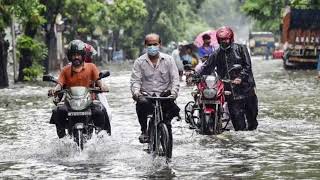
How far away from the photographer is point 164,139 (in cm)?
1100

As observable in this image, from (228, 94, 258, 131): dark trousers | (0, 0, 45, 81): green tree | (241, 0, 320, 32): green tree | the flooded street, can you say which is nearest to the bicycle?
the flooded street

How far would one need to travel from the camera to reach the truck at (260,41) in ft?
276

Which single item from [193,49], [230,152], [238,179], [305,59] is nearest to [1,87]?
[193,49]

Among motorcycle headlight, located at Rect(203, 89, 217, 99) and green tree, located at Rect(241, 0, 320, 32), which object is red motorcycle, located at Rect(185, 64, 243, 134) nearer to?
motorcycle headlight, located at Rect(203, 89, 217, 99)

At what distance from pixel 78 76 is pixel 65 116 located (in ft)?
2.18

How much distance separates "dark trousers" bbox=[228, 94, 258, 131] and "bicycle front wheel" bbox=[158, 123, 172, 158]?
3.26m

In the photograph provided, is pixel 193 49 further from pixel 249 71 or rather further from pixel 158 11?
pixel 158 11

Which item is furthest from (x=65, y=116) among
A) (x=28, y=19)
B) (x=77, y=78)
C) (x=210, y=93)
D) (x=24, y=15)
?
(x=28, y=19)

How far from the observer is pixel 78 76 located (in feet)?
39.4

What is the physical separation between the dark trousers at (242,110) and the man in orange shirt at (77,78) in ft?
9.49

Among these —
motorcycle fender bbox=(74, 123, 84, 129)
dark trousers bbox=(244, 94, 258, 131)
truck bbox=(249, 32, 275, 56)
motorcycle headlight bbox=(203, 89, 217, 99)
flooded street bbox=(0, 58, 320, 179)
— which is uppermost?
motorcycle headlight bbox=(203, 89, 217, 99)

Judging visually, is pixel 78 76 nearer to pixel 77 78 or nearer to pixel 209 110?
pixel 77 78

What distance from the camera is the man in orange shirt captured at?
11727 millimetres

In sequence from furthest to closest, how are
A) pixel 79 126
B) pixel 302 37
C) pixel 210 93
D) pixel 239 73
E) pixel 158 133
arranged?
pixel 302 37 < pixel 239 73 < pixel 210 93 < pixel 79 126 < pixel 158 133
